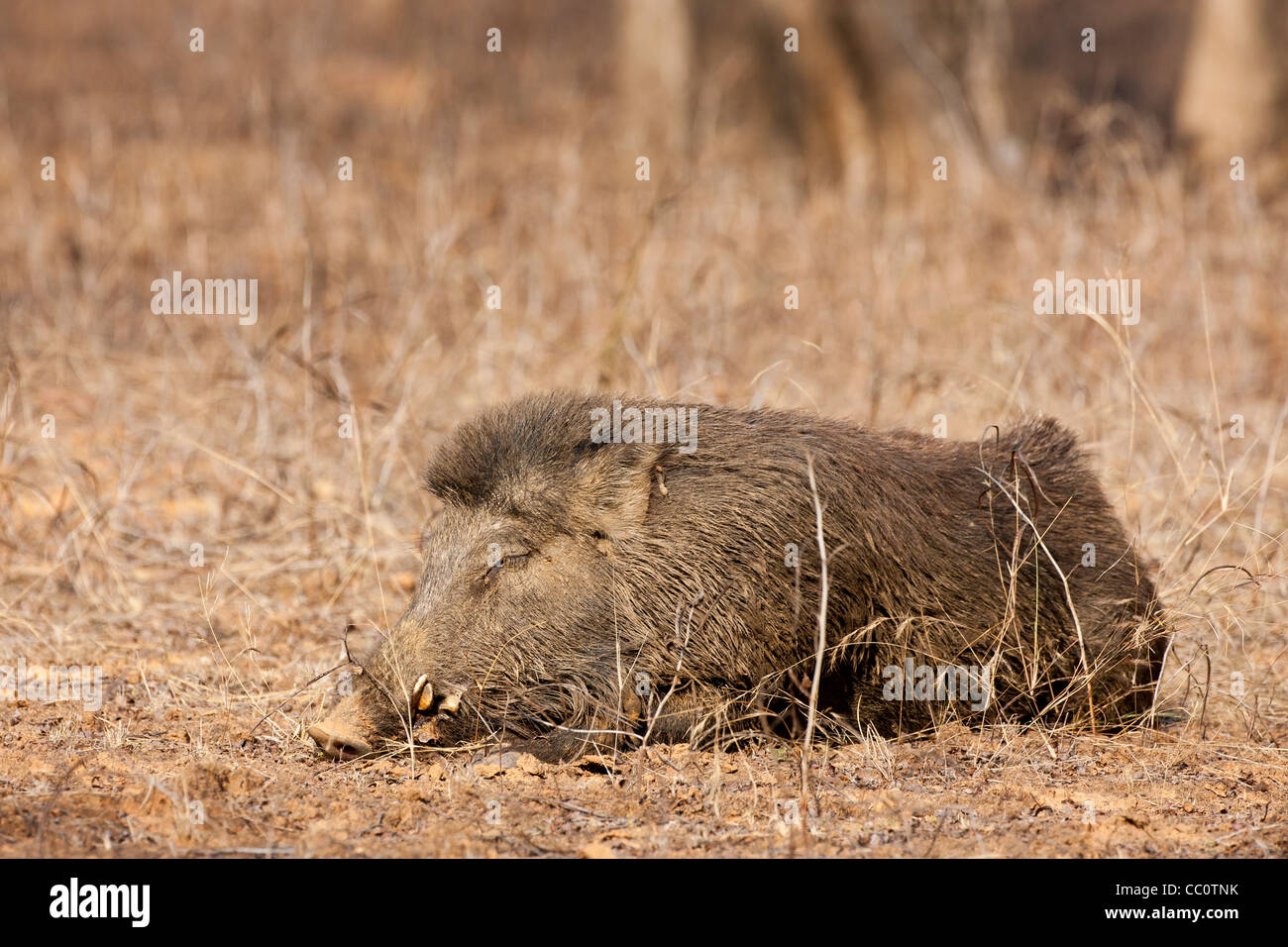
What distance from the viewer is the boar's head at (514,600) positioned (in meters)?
3.94

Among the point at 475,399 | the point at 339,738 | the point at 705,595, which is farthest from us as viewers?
the point at 475,399

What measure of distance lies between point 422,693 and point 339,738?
0.25 meters

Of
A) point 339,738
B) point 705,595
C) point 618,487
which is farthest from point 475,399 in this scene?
point 339,738

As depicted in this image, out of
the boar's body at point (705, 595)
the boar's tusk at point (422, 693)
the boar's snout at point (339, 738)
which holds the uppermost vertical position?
the boar's body at point (705, 595)

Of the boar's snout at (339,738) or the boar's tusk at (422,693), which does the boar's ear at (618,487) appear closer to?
the boar's tusk at (422,693)

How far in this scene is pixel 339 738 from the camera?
12.7ft

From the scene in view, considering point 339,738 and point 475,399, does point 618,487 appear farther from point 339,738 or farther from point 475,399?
point 475,399

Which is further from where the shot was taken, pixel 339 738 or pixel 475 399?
pixel 475 399

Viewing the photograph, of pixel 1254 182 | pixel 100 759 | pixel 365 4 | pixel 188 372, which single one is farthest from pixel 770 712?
pixel 365 4

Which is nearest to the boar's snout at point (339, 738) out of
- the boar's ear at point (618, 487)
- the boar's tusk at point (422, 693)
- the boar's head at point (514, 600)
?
the boar's head at point (514, 600)

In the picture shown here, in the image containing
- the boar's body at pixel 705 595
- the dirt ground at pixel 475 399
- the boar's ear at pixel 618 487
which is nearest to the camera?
the dirt ground at pixel 475 399

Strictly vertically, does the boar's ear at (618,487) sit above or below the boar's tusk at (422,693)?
above

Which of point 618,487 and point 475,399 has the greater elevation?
point 475,399

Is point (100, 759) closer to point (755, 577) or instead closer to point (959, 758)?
point (755, 577)
